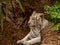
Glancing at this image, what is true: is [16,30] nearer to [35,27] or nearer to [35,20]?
[35,27]

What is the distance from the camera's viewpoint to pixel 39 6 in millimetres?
5004

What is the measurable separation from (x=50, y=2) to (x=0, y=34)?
Result: 1031 millimetres

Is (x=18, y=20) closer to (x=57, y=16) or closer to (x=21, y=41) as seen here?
(x=21, y=41)

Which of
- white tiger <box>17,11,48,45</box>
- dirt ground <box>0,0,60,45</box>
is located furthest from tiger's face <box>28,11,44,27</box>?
dirt ground <box>0,0,60,45</box>

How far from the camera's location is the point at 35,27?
13.7ft

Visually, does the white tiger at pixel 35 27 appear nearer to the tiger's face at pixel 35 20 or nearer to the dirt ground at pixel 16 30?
the tiger's face at pixel 35 20

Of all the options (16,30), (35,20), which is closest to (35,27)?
(35,20)

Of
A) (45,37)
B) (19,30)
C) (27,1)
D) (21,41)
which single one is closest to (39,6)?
(27,1)

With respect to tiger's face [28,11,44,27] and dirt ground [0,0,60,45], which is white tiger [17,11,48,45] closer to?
tiger's face [28,11,44,27]

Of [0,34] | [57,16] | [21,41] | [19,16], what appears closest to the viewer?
[57,16]

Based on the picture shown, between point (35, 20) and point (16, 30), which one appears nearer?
point (35, 20)

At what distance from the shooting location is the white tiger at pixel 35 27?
4.03 metres

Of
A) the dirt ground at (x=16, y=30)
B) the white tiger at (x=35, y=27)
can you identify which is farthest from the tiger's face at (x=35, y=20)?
the dirt ground at (x=16, y=30)

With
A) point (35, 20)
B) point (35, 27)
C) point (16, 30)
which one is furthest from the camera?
point (16, 30)
